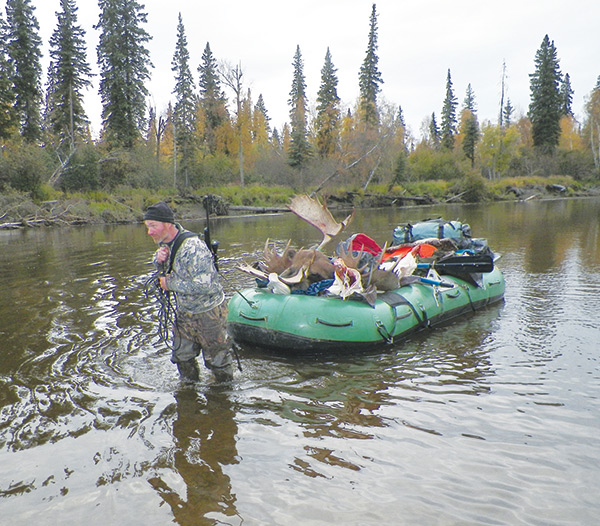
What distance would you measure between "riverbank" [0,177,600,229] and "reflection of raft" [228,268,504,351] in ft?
37.6

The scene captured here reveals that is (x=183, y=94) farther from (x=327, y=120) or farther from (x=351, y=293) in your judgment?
(x=351, y=293)

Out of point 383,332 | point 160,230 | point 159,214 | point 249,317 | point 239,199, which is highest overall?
point 239,199

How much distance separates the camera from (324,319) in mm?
5980

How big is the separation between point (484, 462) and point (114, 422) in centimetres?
323

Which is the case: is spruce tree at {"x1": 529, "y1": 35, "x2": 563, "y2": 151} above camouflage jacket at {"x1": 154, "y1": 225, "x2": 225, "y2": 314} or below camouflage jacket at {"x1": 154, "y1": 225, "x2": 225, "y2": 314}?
above

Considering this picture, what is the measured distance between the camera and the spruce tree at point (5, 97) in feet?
99.2

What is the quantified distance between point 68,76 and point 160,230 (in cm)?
3744

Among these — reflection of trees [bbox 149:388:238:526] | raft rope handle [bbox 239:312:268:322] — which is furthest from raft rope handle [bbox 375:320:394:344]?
reflection of trees [bbox 149:388:238:526]

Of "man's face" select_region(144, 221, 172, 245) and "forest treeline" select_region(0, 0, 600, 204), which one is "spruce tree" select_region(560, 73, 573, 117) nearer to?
"forest treeline" select_region(0, 0, 600, 204)

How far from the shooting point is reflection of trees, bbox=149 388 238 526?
3285mm

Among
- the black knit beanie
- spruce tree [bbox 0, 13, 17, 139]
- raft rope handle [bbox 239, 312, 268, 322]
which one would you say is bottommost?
raft rope handle [bbox 239, 312, 268, 322]

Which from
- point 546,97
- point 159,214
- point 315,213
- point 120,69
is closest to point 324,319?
point 315,213

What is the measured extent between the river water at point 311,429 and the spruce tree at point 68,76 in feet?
111

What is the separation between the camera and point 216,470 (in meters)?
3.73
